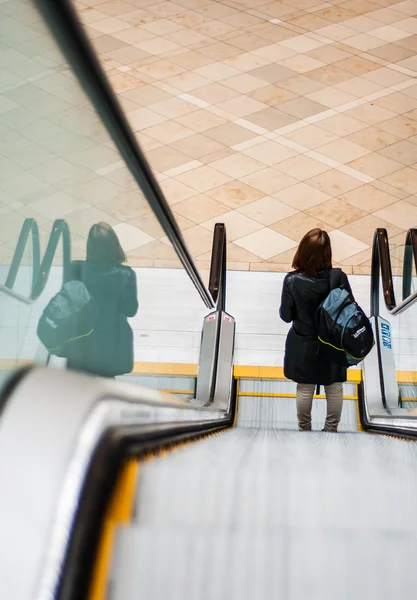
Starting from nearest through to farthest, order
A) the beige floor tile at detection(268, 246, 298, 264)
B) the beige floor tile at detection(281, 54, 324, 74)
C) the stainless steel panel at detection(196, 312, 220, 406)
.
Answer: the stainless steel panel at detection(196, 312, 220, 406) < the beige floor tile at detection(268, 246, 298, 264) < the beige floor tile at detection(281, 54, 324, 74)

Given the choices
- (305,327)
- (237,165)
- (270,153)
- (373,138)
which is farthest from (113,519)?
(373,138)

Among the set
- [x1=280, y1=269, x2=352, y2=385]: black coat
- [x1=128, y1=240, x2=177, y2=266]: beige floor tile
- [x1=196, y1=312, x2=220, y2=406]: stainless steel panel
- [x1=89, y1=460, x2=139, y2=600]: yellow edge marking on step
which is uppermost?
[x1=89, y1=460, x2=139, y2=600]: yellow edge marking on step

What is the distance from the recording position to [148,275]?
3.10 metres

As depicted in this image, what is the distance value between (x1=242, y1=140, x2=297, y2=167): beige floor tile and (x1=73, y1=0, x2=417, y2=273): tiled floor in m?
0.02

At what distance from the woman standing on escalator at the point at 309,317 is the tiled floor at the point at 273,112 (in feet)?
8.11

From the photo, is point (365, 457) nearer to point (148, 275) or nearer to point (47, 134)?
point (148, 275)

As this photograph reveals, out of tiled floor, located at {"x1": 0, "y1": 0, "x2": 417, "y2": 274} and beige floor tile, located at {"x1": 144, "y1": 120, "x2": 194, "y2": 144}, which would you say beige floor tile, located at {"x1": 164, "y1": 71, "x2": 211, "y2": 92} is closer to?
tiled floor, located at {"x1": 0, "y1": 0, "x2": 417, "y2": 274}

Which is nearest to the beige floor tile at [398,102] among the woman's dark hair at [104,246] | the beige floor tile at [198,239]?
the beige floor tile at [198,239]

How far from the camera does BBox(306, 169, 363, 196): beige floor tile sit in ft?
25.4

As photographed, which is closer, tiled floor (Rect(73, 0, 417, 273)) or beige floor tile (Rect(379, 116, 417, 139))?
tiled floor (Rect(73, 0, 417, 273))

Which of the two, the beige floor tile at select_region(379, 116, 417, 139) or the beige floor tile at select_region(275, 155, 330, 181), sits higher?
the beige floor tile at select_region(275, 155, 330, 181)

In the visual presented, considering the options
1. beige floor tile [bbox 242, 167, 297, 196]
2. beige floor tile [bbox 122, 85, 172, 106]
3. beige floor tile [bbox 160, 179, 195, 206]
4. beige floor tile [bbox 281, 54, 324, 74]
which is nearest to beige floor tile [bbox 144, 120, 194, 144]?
beige floor tile [bbox 122, 85, 172, 106]

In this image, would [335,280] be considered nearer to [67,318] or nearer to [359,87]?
[67,318]

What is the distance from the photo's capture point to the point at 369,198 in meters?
7.64
